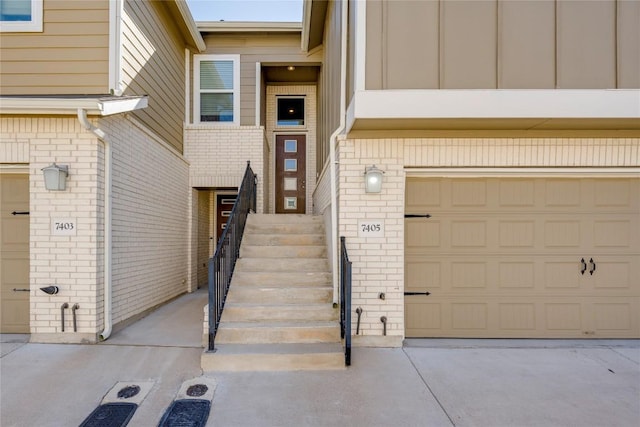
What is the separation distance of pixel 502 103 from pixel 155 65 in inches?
215

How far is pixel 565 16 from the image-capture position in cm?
364

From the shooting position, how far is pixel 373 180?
3967 millimetres

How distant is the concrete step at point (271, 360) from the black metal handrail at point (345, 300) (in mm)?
90

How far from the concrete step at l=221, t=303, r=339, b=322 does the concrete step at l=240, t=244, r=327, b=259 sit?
39.9 inches

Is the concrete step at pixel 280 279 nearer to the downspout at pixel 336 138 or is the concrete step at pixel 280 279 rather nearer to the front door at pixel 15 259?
the downspout at pixel 336 138

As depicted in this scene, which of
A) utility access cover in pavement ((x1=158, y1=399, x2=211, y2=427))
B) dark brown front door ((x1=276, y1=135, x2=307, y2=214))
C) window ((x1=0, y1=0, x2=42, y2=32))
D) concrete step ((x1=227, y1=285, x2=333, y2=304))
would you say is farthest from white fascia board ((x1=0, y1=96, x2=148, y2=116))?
dark brown front door ((x1=276, y1=135, x2=307, y2=214))

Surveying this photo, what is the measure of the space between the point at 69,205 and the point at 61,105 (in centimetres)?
118

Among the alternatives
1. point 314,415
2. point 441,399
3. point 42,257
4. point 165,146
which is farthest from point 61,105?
point 441,399

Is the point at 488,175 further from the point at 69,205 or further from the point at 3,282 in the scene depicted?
the point at 3,282

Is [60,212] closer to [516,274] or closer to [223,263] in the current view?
[223,263]

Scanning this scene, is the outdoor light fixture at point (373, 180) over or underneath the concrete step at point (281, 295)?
over

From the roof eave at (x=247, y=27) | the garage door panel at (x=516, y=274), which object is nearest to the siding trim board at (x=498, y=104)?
the garage door panel at (x=516, y=274)

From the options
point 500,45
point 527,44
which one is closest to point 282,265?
point 500,45

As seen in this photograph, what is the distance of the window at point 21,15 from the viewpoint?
14.3 ft
